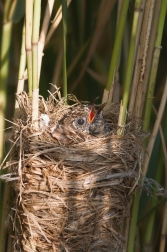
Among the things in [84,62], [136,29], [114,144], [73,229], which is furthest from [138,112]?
[84,62]

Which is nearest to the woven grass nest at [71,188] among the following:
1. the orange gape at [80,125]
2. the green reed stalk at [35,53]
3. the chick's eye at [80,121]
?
the green reed stalk at [35,53]

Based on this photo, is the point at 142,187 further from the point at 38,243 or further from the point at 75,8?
the point at 75,8

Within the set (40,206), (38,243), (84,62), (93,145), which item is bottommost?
(38,243)

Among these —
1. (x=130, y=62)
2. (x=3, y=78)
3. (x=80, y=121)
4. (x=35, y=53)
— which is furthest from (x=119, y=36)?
(x=80, y=121)

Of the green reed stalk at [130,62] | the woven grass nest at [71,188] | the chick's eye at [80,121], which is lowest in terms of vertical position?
the woven grass nest at [71,188]

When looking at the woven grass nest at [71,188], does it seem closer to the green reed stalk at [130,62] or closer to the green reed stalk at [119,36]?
the green reed stalk at [130,62]

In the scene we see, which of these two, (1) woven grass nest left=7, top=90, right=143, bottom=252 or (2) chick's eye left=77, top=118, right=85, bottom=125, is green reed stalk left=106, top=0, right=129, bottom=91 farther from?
(2) chick's eye left=77, top=118, right=85, bottom=125

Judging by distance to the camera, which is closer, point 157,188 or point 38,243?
point 38,243

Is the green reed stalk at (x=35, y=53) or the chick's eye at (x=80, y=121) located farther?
the chick's eye at (x=80, y=121)
